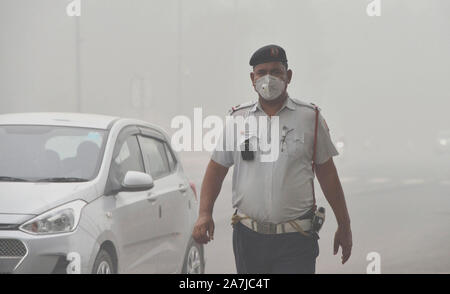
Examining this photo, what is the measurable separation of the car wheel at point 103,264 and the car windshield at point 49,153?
59cm

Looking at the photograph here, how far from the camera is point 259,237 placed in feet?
16.0

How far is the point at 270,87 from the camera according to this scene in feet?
16.1

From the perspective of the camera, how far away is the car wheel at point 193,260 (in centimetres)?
747

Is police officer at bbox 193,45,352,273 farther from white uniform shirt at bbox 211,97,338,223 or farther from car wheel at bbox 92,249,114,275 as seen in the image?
car wheel at bbox 92,249,114,275

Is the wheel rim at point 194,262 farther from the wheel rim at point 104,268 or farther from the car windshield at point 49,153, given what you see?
A: the wheel rim at point 104,268

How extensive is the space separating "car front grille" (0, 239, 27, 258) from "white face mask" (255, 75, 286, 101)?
1.79 metres

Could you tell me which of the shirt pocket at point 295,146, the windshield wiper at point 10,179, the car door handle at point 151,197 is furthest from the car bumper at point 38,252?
the shirt pocket at point 295,146

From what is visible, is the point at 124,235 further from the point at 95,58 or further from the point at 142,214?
the point at 95,58

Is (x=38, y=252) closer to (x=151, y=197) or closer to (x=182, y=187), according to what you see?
(x=151, y=197)

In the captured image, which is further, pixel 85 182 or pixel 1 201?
pixel 85 182

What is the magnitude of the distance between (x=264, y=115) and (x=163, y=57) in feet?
159

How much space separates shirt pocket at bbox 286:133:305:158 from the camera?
4.86 m
